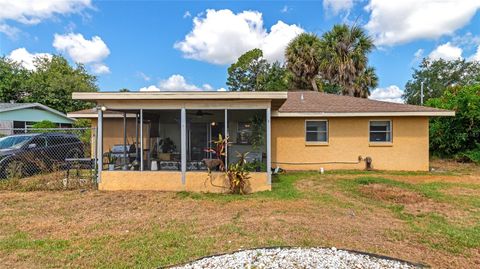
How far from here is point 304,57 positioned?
20.8 meters

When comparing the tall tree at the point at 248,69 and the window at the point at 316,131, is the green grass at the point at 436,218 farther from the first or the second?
the tall tree at the point at 248,69

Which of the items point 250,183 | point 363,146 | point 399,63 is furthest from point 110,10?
point 399,63

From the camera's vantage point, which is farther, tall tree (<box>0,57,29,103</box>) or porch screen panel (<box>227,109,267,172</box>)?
tall tree (<box>0,57,29,103</box>)

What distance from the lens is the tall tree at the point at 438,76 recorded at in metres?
38.6

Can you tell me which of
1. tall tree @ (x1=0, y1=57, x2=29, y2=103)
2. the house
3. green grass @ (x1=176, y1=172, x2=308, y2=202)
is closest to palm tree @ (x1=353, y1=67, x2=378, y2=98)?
the house

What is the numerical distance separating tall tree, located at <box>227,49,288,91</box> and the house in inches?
785

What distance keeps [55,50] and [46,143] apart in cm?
3679

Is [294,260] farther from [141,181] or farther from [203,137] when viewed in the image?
[203,137]

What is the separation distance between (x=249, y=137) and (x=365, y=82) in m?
13.7

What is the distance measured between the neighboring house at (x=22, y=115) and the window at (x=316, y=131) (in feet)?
50.7

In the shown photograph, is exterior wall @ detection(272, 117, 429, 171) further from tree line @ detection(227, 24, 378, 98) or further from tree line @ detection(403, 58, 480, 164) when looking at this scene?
tree line @ detection(227, 24, 378, 98)

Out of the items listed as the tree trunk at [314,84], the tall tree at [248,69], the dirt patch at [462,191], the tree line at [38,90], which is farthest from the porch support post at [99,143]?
the tall tree at [248,69]

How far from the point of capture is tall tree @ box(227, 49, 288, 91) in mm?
32500

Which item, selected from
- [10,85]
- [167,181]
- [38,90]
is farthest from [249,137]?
[10,85]
